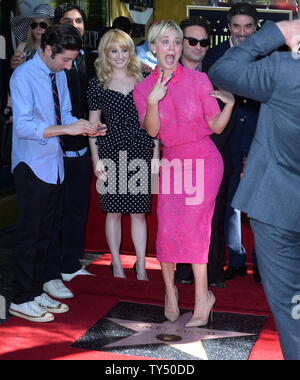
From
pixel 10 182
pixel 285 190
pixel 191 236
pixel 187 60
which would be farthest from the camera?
pixel 10 182

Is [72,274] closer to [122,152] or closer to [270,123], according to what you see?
[122,152]

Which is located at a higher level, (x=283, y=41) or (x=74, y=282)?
(x=283, y=41)

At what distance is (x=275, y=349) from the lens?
3457 millimetres

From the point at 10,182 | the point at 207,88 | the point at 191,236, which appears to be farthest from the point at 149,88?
the point at 10,182

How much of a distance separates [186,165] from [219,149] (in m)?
0.59

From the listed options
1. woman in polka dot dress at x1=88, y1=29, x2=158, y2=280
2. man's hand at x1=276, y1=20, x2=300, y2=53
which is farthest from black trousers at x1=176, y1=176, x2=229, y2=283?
man's hand at x1=276, y1=20, x2=300, y2=53

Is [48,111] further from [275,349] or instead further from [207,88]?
[275,349]

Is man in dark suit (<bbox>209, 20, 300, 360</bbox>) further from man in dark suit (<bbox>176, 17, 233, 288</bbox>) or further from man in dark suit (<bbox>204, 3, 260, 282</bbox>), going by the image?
man in dark suit (<bbox>204, 3, 260, 282</bbox>)

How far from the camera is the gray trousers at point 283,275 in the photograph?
2482mm

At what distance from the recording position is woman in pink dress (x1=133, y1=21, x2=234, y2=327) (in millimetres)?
3510

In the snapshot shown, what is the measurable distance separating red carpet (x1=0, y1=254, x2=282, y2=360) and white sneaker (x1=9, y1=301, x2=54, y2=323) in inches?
1.5

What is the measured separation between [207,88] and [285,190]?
1.24 metres

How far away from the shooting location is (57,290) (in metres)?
4.25

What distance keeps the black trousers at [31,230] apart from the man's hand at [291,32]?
74.0 inches
